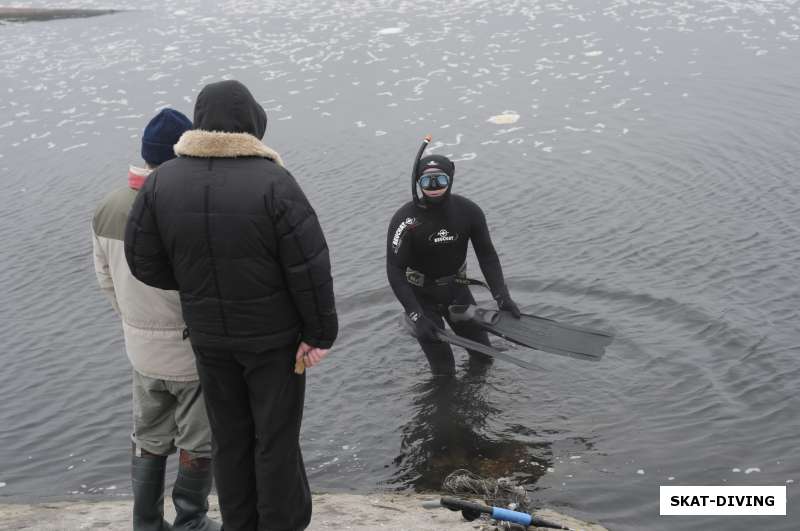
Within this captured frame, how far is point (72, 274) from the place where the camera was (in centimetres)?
1241

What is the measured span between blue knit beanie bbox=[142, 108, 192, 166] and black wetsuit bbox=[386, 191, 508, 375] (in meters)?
3.43

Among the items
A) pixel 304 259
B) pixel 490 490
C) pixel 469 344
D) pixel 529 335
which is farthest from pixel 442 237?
pixel 304 259

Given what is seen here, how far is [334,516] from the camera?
6035mm

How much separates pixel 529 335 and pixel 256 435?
4.12m

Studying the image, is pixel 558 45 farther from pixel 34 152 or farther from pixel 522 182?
pixel 34 152

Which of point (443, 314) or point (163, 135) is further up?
point (163, 135)

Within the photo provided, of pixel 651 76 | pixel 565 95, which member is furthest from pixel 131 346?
pixel 651 76

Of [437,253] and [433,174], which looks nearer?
[433,174]

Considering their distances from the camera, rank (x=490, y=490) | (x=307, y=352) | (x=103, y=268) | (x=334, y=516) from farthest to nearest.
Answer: (x=490, y=490) < (x=334, y=516) < (x=103, y=268) < (x=307, y=352)

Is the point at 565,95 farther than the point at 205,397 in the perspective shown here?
Yes

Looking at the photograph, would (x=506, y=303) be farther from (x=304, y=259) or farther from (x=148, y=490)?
(x=304, y=259)

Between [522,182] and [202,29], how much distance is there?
17.4 m

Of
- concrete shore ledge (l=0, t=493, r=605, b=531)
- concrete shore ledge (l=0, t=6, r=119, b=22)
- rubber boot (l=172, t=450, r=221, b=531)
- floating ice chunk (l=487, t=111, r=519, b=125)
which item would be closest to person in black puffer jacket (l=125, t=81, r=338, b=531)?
rubber boot (l=172, t=450, r=221, b=531)

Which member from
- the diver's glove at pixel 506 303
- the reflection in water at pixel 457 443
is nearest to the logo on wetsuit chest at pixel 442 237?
the diver's glove at pixel 506 303
